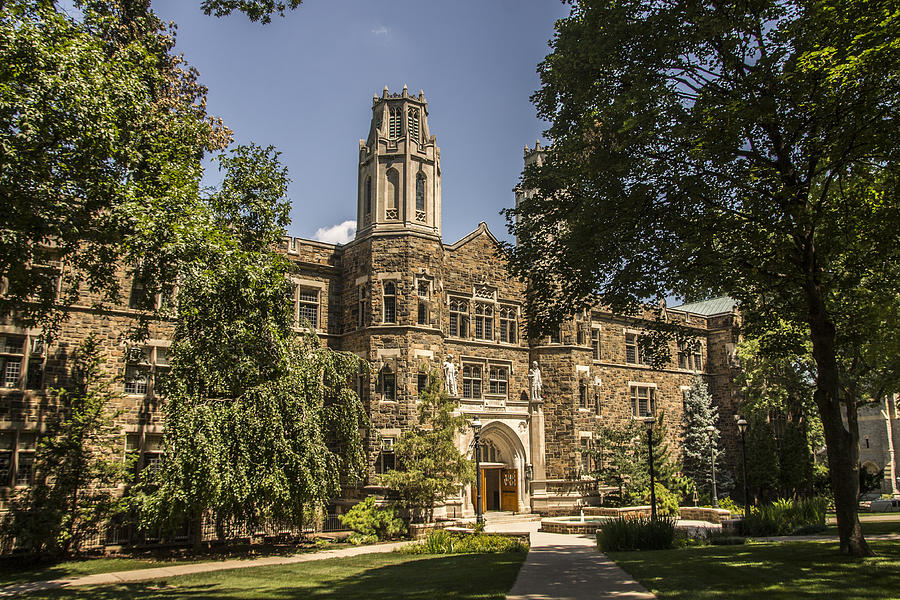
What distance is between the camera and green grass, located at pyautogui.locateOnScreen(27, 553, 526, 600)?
10.7 meters

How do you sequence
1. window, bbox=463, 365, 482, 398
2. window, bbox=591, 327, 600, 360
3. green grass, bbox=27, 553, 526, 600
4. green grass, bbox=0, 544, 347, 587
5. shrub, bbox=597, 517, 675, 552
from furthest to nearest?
1. window, bbox=591, 327, 600, 360
2. window, bbox=463, 365, 482, 398
3. shrub, bbox=597, 517, 675, 552
4. green grass, bbox=0, 544, 347, 587
5. green grass, bbox=27, 553, 526, 600

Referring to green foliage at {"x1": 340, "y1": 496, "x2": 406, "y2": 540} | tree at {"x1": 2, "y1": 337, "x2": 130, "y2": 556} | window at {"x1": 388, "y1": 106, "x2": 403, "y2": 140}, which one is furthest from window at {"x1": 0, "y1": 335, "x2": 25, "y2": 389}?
window at {"x1": 388, "y1": 106, "x2": 403, "y2": 140}

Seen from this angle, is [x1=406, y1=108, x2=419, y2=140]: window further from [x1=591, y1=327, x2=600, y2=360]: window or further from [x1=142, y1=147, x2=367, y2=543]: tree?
[x1=591, y1=327, x2=600, y2=360]: window

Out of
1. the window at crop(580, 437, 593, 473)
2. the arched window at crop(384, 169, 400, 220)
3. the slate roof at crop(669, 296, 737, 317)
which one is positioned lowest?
the window at crop(580, 437, 593, 473)

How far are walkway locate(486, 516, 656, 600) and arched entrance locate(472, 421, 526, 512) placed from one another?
1142cm

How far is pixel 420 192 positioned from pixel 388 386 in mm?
8206

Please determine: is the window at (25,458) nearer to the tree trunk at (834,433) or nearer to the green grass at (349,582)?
the green grass at (349,582)

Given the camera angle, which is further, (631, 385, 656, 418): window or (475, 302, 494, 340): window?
(631, 385, 656, 418): window

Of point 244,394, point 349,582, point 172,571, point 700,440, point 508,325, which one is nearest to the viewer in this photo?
point 349,582

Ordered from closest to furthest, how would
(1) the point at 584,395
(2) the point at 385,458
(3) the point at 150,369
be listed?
1. (3) the point at 150,369
2. (2) the point at 385,458
3. (1) the point at 584,395

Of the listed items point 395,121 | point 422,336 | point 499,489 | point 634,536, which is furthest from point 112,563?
point 395,121

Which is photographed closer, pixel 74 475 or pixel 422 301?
pixel 74 475

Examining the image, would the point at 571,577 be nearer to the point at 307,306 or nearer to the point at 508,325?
the point at 307,306

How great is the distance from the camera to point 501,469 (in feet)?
96.9
